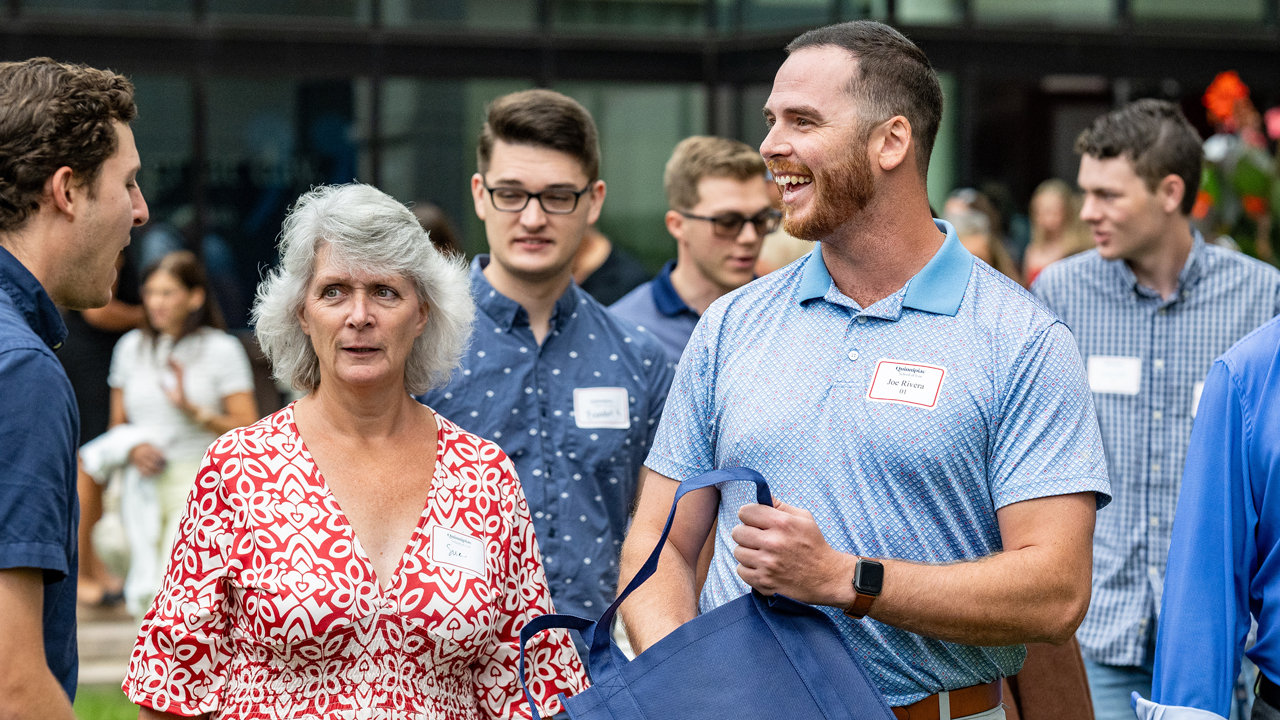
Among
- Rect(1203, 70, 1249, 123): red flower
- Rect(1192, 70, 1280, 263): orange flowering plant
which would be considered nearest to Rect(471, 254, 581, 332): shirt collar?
Rect(1192, 70, 1280, 263): orange flowering plant

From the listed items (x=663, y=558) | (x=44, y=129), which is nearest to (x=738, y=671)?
(x=663, y=558)

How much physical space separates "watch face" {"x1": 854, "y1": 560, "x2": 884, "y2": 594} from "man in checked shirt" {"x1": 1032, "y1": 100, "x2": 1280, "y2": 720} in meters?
2.35

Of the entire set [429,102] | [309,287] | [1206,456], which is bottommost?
[1206,456]

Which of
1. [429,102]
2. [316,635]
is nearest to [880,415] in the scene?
[316,635]

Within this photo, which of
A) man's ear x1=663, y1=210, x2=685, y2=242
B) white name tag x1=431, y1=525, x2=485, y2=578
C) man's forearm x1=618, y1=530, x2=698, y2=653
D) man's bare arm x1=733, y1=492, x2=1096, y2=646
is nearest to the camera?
man's bare arm x1=733, y1=492, x2=1096, y2=646

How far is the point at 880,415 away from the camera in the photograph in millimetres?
2330

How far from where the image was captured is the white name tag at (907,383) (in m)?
2.32

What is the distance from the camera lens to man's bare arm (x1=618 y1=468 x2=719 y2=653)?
2.42 m

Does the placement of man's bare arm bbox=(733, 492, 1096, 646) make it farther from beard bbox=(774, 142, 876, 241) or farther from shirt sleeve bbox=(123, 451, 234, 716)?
shirt sleeve bbox=(123, 451, 234, 716)

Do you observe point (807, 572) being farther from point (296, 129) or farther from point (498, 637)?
point (296, 129)

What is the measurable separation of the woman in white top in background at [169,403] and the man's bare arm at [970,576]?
549 cm

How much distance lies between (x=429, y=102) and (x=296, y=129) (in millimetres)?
991

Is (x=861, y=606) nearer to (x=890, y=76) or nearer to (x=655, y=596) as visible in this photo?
(x=655, y=596)

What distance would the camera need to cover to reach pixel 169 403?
7176mm
